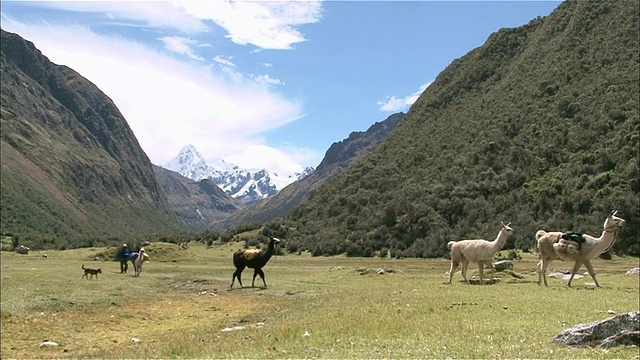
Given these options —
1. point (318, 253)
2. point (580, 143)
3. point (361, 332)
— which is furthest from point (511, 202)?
point (361, 332)

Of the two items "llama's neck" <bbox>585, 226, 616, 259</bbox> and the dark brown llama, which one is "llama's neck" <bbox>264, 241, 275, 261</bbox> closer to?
the dark brown llama

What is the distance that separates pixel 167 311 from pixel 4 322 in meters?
7.03

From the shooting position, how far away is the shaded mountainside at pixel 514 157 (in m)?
81.5

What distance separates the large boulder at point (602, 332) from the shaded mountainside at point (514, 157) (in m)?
60.7

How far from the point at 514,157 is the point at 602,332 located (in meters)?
93.5

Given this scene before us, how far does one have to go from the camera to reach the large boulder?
38.2ft

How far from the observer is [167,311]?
86.2 feet

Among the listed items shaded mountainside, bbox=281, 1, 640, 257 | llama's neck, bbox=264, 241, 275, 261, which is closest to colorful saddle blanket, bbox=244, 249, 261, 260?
llama's neck, bbox=264, 241, 275, 261

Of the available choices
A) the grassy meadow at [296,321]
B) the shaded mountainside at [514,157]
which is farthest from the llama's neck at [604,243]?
the shaded mountainside at [514,157]

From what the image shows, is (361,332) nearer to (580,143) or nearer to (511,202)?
(511,202)

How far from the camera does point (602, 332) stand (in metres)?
11.9

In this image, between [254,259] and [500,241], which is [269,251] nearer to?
[254,259]

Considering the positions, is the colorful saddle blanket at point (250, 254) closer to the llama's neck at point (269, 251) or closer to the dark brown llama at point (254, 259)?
the dark brown llama at point (254, 259)

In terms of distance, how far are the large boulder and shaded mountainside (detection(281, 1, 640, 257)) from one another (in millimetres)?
60704
